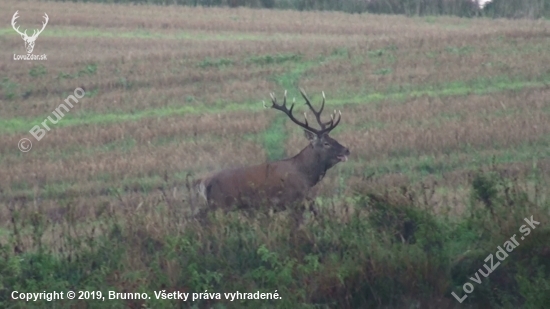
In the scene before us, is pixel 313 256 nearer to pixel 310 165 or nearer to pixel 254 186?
pixel 254 186

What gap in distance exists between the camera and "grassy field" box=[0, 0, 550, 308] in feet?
27.4

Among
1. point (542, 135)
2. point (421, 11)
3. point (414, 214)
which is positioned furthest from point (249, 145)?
point (421, 11)

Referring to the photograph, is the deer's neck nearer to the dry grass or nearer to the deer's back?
the deer's back

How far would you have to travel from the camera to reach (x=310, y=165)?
1184 cm

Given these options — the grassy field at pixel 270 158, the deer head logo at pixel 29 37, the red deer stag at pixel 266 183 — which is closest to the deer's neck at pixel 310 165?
the red deer stag at pixel 266 183

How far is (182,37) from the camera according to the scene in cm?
3581

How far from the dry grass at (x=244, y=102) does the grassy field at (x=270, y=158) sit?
0.07 m

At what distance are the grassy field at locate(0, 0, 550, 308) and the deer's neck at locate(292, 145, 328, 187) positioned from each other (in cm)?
42

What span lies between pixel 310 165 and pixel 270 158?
10.8ft

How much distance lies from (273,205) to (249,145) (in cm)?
559

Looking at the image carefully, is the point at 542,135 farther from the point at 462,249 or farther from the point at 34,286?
the point at 34,286

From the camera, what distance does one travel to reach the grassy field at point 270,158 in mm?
8344

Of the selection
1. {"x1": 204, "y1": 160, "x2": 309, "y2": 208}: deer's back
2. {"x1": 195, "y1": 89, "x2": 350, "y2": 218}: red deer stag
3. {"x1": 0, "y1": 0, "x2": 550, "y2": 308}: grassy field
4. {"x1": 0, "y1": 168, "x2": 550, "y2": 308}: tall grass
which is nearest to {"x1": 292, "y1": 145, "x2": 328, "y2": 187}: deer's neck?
{"x1": 195, "y1": 89, "x2": 350, "y2": 218}: red deer stag

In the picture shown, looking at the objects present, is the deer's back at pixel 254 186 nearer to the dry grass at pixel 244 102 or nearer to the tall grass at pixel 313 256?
the dry grass at pixel 244 102
